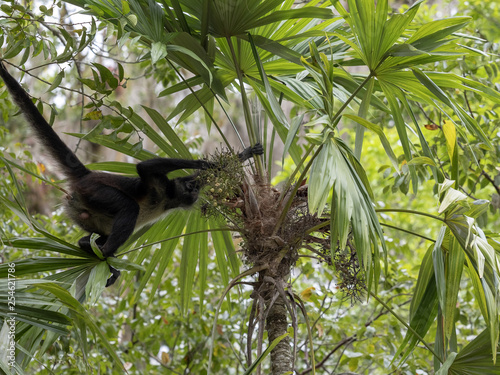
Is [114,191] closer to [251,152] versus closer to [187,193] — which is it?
[187,193]

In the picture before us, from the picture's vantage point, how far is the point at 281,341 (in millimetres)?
2494

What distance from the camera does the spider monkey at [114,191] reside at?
2.83m

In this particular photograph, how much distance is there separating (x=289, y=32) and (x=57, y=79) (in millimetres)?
1341

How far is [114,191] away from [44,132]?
1.78ft

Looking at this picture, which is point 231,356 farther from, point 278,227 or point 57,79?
point 57,79

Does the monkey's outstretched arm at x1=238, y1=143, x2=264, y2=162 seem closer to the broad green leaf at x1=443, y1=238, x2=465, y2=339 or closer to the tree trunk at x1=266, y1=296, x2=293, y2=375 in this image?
the tree trunk at x1=266, y1=296, x2=293, y2=375

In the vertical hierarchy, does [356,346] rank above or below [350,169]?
below

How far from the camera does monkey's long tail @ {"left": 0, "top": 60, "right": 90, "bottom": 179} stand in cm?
268

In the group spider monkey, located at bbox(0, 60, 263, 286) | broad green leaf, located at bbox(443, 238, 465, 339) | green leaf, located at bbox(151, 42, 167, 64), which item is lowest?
broad green leaf, located at bbox(443, 238, 465, 339)

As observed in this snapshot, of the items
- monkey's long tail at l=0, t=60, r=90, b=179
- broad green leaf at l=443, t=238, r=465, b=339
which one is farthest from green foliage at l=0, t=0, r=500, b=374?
monkey's long tail at l=0, t=60, r=90, b=179

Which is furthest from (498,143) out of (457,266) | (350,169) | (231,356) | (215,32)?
(231,356)

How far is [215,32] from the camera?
2.59m

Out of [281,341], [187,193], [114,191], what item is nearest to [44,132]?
[114,191]

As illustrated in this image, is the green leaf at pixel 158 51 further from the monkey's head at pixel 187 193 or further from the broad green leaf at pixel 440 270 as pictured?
the broad green leaf at pixel 440 270
